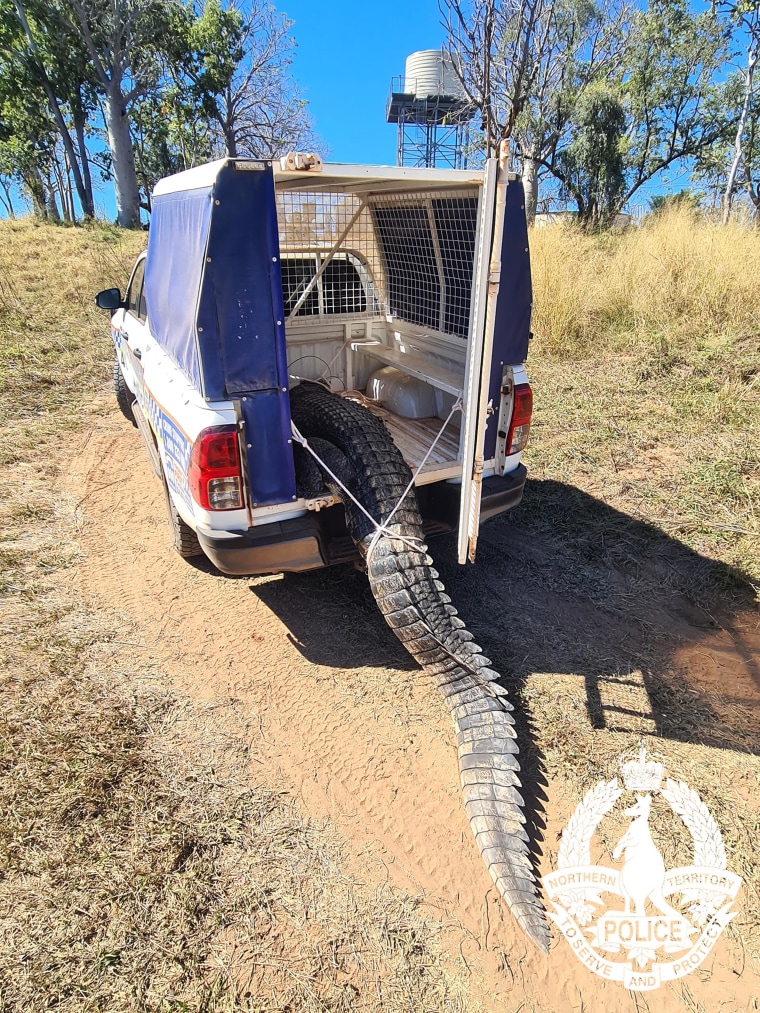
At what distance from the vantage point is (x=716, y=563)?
4137 millimetres

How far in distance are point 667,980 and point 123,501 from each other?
464cm

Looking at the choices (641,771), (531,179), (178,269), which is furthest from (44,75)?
(641,771)

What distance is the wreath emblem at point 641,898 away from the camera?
209 cm

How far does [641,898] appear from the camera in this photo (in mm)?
2248

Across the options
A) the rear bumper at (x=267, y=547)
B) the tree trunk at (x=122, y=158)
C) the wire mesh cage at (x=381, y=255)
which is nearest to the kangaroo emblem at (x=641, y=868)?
the rear bumper at (x=267, y=547)

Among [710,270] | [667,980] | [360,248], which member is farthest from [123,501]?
[710,270]

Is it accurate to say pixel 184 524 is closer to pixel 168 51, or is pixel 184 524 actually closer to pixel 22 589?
pixel 22 589

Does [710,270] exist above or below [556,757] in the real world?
above

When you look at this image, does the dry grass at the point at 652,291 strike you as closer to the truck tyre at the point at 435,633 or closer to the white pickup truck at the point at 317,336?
the white pickup truck at the point at 317,336

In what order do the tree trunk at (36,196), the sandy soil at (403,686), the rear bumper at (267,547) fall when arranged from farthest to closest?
the tree trunk at (36,196), the rear bumper at (267,547), the sandy soil at (403,686)

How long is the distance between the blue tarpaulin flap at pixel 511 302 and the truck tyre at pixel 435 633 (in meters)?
0.65

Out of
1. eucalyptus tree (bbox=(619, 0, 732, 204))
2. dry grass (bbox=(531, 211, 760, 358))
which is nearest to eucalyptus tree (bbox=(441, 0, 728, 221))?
eucalyptus tree (bbox=(619, 0, 732, 204))

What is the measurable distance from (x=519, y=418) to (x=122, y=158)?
2392cm

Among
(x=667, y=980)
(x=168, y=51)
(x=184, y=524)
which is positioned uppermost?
(x=168, y=51)
